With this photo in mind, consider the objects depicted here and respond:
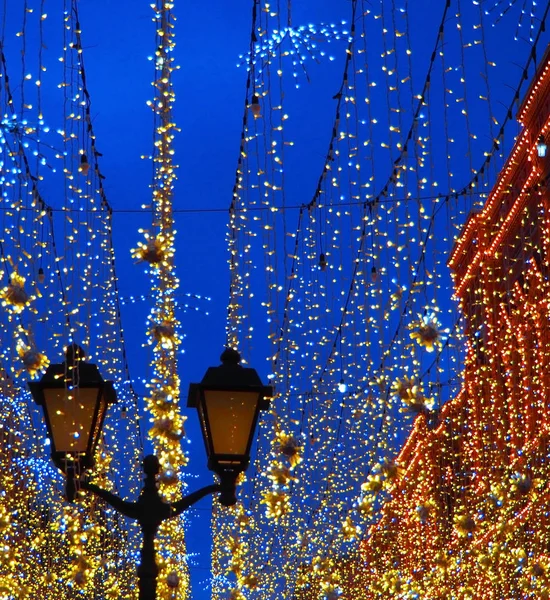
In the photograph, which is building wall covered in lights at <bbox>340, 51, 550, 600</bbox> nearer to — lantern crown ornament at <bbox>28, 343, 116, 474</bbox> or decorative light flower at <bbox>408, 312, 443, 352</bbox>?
→ decorative light flower at <bbox>408, 312, 443, 352</bbox>

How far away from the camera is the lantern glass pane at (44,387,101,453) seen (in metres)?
4.88

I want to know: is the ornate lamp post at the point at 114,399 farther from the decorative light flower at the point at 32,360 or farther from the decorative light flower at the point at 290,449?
the decorative light flower at the point at 290,449

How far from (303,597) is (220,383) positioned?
25.9 m

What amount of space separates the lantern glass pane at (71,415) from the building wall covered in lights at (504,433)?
3.90 m

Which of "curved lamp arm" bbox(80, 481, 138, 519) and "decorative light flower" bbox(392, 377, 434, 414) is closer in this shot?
"curved lamp arm" bbox(80, 481, 138, 519)

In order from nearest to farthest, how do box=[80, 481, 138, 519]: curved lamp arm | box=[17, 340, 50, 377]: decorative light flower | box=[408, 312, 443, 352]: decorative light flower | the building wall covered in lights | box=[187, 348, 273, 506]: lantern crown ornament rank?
1. box=[187, 348, 273, 506]: lantern crown ornament
2. box=[17, 340, 50, 377]: decorative light flower
3. box=[80, 481, 138, 519]: curved lamp arm
4. box=[408, 312, 443, 352]: decorative light flower
5. the building wall covered in lights

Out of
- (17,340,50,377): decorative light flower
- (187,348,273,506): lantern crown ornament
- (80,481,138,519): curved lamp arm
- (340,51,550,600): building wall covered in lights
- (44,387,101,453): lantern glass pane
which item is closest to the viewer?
(187,348,273,506): lantern crown ornament

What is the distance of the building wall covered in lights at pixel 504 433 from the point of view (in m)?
11.7

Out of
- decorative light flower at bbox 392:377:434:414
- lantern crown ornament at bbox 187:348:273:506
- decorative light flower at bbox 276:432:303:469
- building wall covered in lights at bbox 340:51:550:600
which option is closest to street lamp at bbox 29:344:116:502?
lantern crown ornament at bbox 187:348:273:506

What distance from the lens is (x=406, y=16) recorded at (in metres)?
6.72

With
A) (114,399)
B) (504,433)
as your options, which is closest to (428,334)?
(114,399)

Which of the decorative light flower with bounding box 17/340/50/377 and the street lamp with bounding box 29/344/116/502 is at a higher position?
the decorative light flower with bounding box 17/340/50/377

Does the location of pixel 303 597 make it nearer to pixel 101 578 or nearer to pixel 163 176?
pixel 101 578

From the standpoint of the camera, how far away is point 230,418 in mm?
4738
